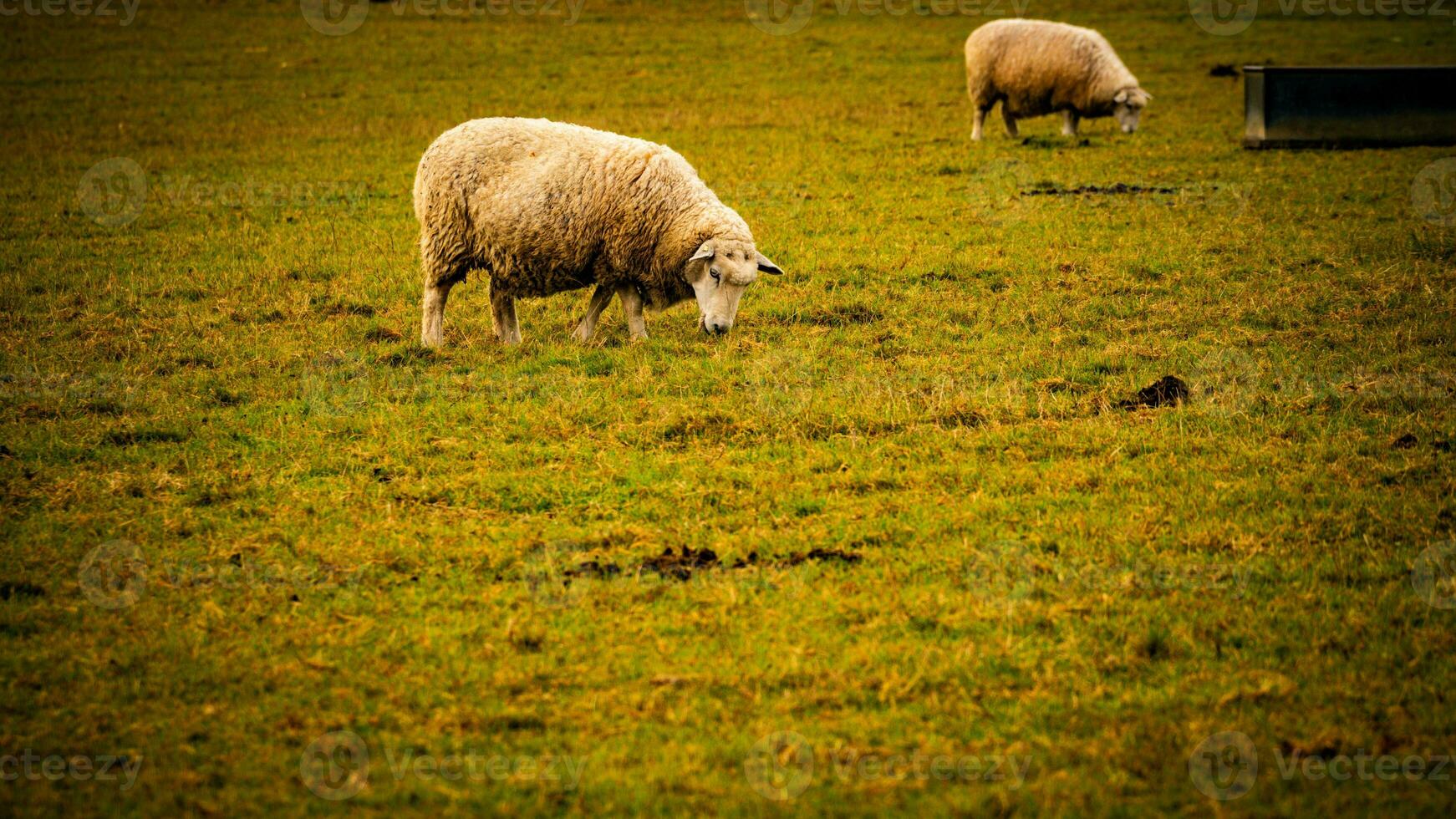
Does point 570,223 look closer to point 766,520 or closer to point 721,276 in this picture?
point 721,276

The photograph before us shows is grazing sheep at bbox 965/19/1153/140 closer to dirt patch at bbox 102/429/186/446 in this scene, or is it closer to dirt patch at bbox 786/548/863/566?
dirt patch at bbox 102/429/186/446

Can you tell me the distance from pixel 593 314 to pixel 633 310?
1.29ft

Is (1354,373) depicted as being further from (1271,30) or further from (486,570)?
(1271,30)

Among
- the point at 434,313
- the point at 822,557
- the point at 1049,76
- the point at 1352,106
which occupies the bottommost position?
the point at 822,557

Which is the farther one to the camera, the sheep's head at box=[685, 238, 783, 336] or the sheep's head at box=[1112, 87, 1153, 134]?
the sheep's head at box=[1112, 87, 1153, 134]

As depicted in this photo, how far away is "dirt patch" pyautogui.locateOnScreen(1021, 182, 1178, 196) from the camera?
52.9ft

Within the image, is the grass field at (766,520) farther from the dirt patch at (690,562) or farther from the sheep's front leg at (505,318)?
the sheep's front leg at (505,318)

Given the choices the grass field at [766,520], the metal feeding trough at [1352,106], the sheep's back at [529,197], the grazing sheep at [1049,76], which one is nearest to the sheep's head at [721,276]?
the grass field at [766,520]

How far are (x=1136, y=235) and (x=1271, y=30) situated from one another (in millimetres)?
25391

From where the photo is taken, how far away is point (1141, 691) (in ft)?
16.8

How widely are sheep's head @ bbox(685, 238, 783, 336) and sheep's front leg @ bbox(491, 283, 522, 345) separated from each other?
1591mm

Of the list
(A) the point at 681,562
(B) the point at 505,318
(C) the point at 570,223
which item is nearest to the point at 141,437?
(B) the point at 505,318

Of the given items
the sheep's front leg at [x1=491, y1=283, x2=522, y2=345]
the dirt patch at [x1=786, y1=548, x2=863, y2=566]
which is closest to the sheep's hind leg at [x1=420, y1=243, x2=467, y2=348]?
the sheep's front leg at [x1=491, y1=283, x2=522, y2=345]

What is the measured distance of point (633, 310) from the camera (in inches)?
419
